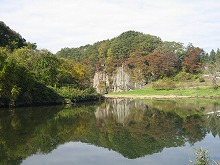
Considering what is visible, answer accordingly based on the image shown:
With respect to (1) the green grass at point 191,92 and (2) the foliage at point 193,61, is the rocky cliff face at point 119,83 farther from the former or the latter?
(1) the green grass at point 191,92

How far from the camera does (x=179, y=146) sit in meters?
17.2

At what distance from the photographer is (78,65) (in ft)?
246

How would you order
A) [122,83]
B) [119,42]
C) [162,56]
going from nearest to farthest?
[162,56] < [122,83] < [119,42]

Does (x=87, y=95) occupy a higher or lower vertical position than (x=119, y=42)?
lower

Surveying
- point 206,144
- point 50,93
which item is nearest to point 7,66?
point 50,93

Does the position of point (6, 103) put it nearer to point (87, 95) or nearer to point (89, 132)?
point (87, 95)

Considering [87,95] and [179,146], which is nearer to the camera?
[179,146]

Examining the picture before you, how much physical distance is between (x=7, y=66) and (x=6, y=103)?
245 inches

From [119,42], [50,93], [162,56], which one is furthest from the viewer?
[119,42]

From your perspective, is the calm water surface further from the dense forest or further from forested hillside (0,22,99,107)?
the dense forest

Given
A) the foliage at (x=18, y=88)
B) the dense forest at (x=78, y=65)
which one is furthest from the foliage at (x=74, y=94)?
the foliage at (x=18, y=88)

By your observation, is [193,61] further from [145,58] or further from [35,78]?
[35,78]

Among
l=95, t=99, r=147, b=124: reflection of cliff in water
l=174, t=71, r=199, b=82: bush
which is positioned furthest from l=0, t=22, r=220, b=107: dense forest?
l=95, t=99, r=147, b=124: reflection of cliff in water

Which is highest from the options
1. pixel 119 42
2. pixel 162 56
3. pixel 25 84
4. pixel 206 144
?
pixel 119 42
